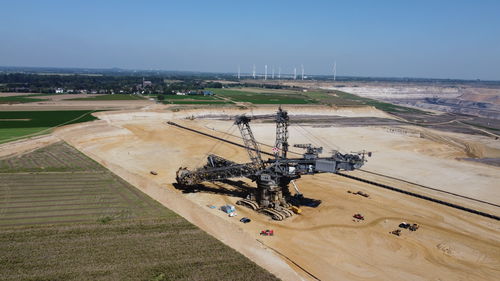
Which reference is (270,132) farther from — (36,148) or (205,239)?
(205,239)

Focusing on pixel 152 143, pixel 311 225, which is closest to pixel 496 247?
pixel 311 225

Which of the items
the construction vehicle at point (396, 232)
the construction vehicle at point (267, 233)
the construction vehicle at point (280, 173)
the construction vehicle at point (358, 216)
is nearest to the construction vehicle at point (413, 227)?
the construction vehicle at point (396, 232)

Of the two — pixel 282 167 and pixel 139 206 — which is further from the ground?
pixel 282 167

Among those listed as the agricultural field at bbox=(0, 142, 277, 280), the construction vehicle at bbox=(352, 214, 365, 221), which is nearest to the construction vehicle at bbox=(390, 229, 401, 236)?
the construction vehicle at bbox=(352, 214, 365, 221)

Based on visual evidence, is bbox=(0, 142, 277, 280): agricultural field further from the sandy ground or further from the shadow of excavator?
the shadow of excavator

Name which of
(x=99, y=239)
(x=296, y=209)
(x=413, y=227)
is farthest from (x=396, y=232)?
(x=99, y=239)

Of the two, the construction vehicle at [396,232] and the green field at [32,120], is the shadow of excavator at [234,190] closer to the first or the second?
the construction vehicle at [396,232]
